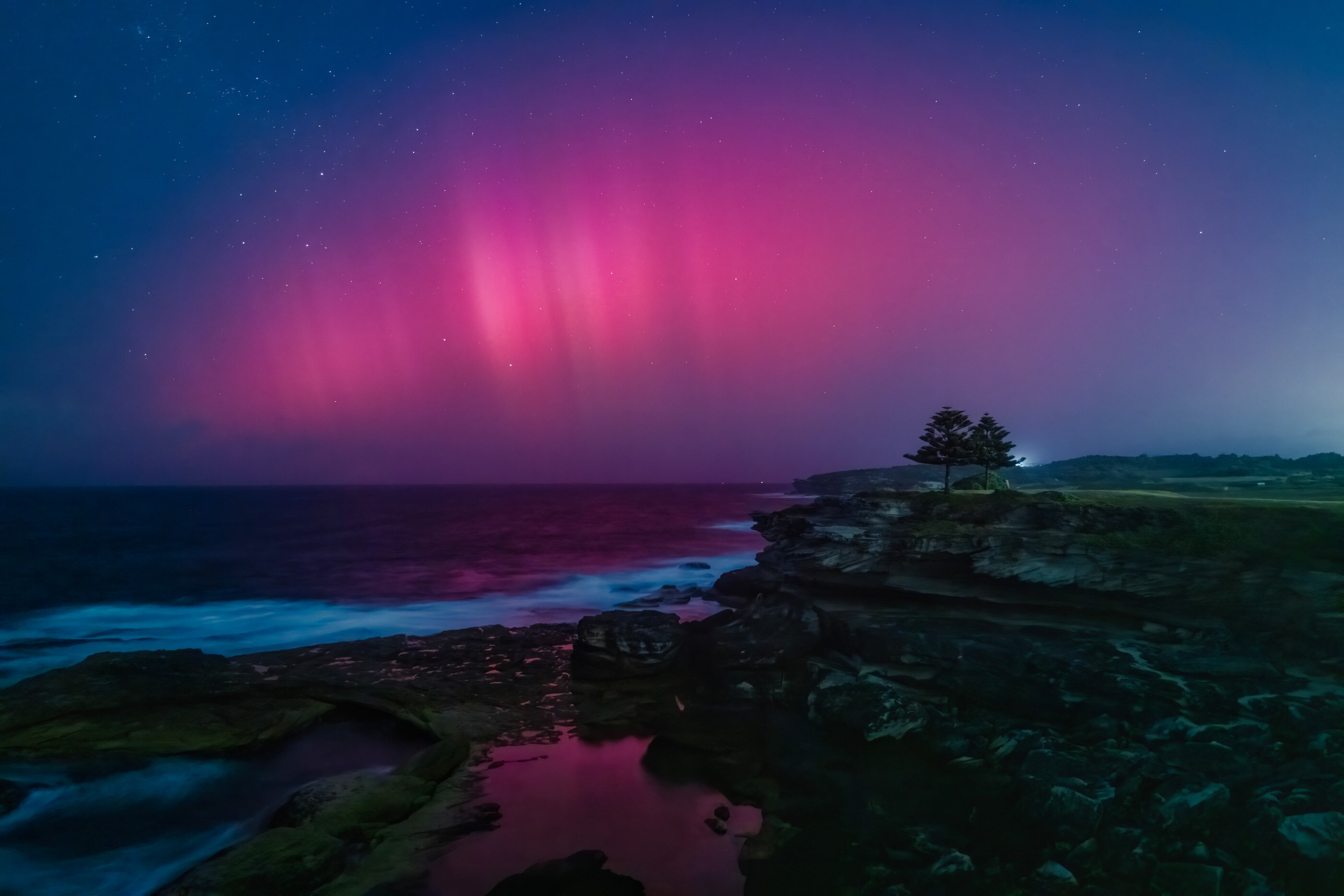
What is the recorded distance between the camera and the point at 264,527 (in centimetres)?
8706

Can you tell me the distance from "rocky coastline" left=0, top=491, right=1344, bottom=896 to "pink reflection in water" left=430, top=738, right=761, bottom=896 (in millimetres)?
442

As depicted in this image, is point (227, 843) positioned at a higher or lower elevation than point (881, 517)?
lower

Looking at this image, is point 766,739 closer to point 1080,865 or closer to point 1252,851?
point 1080,865

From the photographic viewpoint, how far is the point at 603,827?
1255 centimetres

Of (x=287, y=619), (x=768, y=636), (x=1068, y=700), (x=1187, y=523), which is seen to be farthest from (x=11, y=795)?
(x=1187, y=523)

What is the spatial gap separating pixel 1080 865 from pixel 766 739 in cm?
758

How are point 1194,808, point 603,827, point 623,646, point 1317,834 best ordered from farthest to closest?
point 623,646 < point 603,827 < point 1194,808 < point 1317,834

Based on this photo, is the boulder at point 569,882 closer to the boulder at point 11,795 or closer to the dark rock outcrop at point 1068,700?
the dark rock outcrop at point 1068,700

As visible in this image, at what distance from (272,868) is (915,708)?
14.6m

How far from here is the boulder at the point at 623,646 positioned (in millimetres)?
21922

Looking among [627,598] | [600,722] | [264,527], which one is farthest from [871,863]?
[264,527]

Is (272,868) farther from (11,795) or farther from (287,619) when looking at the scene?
(287,619)

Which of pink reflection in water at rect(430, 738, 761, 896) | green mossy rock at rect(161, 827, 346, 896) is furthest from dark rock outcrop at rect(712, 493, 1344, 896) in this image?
green mossy rock at rect(161, 827, 346, 896)

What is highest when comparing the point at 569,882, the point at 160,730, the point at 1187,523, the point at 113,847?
the point at 1187,523
